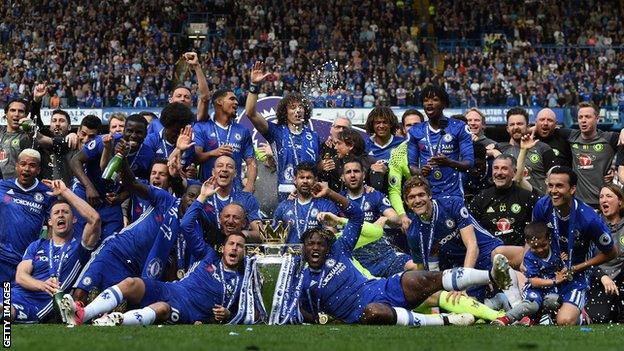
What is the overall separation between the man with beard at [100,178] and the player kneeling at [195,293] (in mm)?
1171

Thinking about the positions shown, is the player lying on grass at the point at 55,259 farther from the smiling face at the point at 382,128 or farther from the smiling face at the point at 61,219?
the smiling face at the point at 382,128

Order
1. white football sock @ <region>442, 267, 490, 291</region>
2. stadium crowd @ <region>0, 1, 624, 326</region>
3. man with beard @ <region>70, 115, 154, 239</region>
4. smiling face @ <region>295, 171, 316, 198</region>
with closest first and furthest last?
white football sock @ <region>442, 267, 490, 291</region>
stadium crowd @ <region>0, 1, 624, 326</region>
smiling face @ <region>295, 171, 316, 198</region>
man with beard @ <region>70, 115, 154, 239</region>

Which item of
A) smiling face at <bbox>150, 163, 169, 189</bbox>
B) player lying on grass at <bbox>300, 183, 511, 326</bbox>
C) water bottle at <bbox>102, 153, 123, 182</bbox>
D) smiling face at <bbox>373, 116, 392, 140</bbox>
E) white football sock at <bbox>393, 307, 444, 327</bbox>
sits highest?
water bottle at <bbox>102, 153, 123, 182</bbox>

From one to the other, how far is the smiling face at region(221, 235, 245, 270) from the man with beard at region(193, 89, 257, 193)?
4.60ft

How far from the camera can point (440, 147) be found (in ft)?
36.6

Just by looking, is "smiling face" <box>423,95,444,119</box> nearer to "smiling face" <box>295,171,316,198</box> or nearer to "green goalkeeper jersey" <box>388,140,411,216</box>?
"green goalkeeper jersey" <box>388,140,411,216</box>

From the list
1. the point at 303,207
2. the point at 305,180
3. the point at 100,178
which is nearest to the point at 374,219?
the point at 303,207

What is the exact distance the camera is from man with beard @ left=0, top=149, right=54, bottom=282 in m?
10.6

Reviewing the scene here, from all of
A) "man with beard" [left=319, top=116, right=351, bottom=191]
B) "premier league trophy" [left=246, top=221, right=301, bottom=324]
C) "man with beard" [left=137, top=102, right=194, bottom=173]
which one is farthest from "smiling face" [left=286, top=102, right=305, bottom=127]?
"premier league trophy" [left=246, top=221, right=301, bottom=324]

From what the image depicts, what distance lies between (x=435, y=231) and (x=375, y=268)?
1.00 meters

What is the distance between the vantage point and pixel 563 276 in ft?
32.1

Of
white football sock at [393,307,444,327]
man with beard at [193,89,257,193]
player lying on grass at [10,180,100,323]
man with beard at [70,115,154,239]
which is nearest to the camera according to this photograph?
white football sock at [393,307,444,327]

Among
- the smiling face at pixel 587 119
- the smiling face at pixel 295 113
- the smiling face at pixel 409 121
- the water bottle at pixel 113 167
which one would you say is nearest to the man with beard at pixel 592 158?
the smiling face at pixel 587 119

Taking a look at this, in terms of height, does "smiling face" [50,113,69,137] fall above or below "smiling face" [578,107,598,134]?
above
